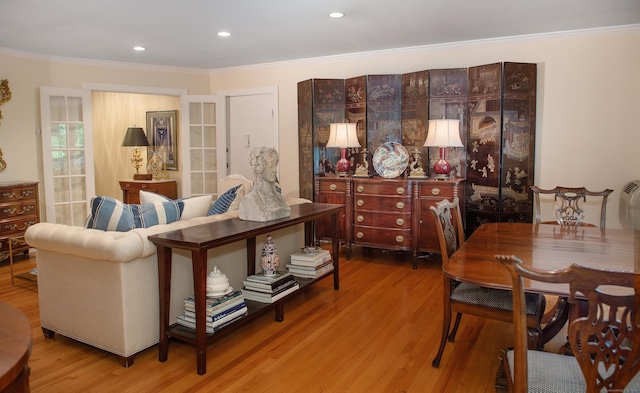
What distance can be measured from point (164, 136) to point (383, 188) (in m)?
4.08

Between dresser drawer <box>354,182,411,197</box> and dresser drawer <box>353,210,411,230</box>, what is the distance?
21 centimetres

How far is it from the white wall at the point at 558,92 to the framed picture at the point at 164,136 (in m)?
1.65

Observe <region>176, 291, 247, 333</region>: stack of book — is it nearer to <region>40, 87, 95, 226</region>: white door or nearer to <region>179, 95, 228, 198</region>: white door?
→ <region>40, 87, 95, 226</region>: white door

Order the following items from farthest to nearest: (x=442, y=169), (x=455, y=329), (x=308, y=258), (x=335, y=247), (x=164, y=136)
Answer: (x=164, y=136) → (x=442, y=169) → (x=335, y=247) → (x=308, y=258) → (x=455, y=329)

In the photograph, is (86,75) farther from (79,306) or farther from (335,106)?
(79,306)

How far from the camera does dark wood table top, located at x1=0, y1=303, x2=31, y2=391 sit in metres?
0.96

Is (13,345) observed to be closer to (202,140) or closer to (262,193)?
(262,193)

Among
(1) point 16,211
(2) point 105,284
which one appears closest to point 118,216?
(2) point 105,284

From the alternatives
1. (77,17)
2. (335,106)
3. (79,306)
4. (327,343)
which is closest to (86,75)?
(77,17)

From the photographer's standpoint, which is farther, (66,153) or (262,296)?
(66,153)

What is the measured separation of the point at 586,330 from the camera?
1350 mm

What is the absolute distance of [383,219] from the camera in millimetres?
4738

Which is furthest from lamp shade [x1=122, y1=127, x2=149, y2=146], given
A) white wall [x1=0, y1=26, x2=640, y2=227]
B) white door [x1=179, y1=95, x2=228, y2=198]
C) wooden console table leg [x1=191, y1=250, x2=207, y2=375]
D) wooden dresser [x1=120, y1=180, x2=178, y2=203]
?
wooden console table leg [x1=191, y1=250, x2=207, y2=375]

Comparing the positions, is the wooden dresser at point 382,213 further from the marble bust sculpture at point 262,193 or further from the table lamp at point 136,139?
the table lamp at point 136,139
